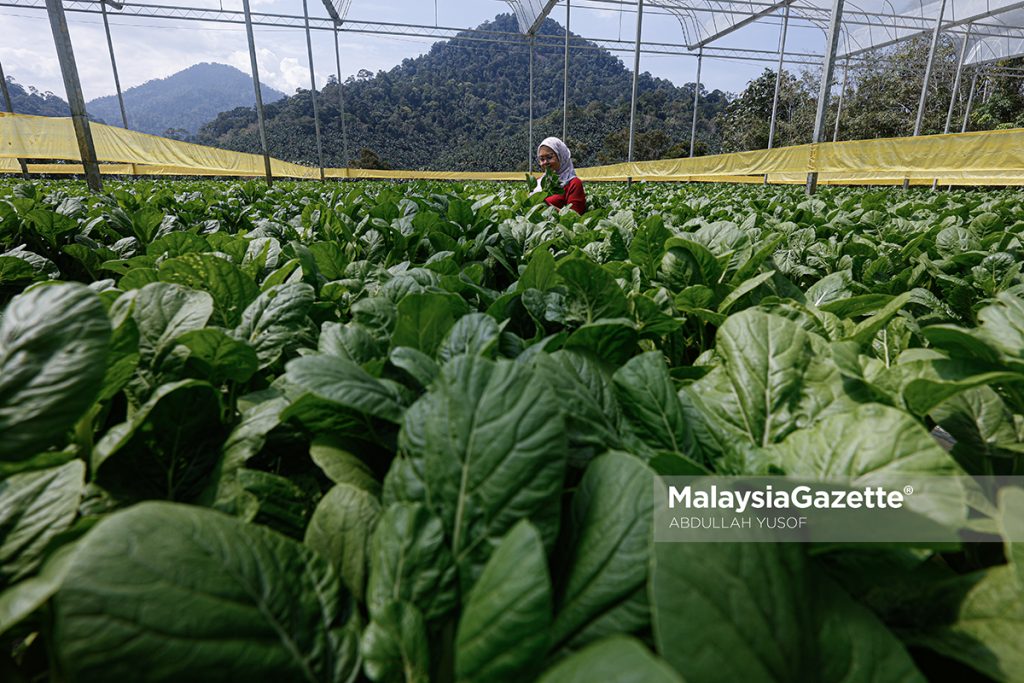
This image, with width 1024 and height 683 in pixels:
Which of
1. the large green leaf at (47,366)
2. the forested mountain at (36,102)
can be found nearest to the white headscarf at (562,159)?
the large green leaf at (47,366)

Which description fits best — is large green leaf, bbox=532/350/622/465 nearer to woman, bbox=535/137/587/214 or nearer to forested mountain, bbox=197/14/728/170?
woman, bbox=535/137/587/214

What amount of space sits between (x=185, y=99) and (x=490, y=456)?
615 feet

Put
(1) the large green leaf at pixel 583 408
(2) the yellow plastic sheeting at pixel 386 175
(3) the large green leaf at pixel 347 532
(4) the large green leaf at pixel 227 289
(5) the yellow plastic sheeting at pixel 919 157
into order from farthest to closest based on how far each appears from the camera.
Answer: (2) the yellow plastic sheeting at pixel 386 175, (5) the yellow plastic sheeting at pixel 919 157, (4) the large green leaf at pixel 227 289, (1) the large green leaf at pixel 583 408, (3) the large green leaf at pixel 347 532

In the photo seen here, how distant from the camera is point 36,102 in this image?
238 ft

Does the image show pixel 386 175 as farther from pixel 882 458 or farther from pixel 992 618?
pixel 992 618

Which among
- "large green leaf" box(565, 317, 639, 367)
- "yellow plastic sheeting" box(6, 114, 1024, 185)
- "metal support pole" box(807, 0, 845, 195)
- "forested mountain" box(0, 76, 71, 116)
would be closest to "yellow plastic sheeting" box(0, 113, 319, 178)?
"yellow plastic sheeting" box(6, 114, 1024, 185)

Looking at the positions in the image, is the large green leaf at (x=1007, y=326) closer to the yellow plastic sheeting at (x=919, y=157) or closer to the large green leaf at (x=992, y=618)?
the large green leaf at (x=992, y=618)

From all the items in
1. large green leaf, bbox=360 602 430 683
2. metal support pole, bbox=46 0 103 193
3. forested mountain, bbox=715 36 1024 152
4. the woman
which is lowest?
large green leaf, bbox=360 602 430 683

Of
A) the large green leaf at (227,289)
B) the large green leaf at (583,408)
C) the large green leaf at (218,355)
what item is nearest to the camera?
the large green leaf at (583,408)

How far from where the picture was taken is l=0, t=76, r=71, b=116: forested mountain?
218ft

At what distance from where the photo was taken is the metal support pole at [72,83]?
5168 mm

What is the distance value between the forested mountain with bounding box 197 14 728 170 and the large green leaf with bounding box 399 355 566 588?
47.5 m

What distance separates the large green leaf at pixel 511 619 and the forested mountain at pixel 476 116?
156ft

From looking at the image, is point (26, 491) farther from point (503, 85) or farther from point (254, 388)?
point (503, 85)
